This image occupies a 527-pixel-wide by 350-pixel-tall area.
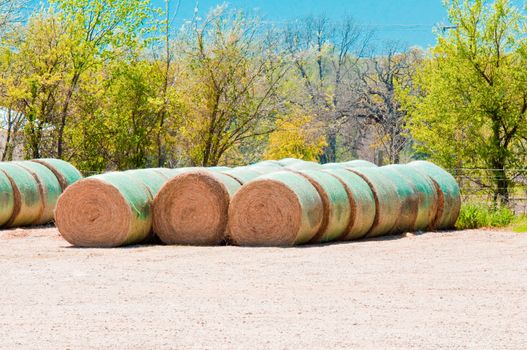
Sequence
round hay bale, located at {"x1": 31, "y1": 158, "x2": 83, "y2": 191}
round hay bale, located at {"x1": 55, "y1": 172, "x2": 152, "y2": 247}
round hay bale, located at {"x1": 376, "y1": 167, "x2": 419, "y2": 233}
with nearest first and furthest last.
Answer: round hay bale, located at {"x1": 55, "y1": 172, "x2": 152, "y2": 247} → round hay bale, located at {"x1": 376, "y1": 167, "x2": 419, "y2": 233} → round hay bale, located at {"x1": 31, "y1": 158, "x2": 83, "y2": 191}

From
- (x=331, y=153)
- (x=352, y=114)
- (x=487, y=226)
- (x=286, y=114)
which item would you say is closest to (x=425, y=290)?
(x=487, y=226)

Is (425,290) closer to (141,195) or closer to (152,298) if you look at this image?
(152,298)

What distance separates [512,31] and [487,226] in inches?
358

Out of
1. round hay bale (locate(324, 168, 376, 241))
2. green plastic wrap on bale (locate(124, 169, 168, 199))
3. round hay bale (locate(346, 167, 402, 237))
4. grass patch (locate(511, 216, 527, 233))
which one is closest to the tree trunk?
grass patch (locate(511, 216, 527, 233))

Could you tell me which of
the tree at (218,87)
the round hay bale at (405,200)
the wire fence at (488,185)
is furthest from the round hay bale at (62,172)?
the tree at (218,87)

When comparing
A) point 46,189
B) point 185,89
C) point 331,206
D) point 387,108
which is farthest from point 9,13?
point 387,108

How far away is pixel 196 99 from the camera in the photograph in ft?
109

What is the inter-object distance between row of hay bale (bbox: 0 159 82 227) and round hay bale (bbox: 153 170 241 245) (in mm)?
4110

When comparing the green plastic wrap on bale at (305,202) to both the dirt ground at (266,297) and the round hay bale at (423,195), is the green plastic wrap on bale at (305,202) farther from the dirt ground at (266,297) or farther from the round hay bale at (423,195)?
the round hay bale at (423,195)

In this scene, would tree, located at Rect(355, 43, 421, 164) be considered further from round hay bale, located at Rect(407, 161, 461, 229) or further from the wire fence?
round hay bale, located at Rect(407, 161, 461, 229)

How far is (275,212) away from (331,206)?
87cm

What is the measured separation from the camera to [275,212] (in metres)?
14.6

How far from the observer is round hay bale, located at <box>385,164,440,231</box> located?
17.1m

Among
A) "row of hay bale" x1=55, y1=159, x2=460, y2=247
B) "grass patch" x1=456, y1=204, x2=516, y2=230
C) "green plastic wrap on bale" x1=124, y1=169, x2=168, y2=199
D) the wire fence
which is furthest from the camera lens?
the wire fence
